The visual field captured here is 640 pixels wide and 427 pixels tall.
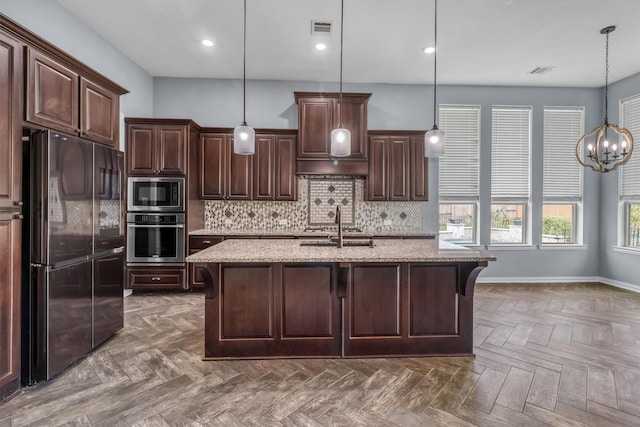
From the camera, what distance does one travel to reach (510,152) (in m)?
5.35

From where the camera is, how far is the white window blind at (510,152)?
17.5 feet

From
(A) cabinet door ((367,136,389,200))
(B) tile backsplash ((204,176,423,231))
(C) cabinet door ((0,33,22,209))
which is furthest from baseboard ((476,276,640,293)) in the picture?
(C) cabinet door ((0,33,22,209))

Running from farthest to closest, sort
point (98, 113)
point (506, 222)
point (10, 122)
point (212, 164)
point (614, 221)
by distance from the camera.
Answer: point (506, 222) → point (614, 221) → point (212, 164) → point (98, 113) → point (10, 122)

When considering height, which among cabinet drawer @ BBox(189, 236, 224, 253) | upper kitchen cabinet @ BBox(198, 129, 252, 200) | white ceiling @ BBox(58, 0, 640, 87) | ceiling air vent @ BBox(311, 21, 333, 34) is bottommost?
cabinet drawer @ BBox(189, 236, 224, 253)

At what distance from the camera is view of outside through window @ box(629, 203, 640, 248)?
4.86 m

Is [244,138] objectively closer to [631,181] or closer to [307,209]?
[307,209]

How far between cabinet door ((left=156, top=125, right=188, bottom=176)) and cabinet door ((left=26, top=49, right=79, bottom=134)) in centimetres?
180

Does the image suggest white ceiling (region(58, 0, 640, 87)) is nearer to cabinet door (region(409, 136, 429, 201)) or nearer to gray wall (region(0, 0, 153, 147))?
gray wall (region(0, 0, 153, 147))

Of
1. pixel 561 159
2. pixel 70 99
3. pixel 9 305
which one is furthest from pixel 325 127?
pixel 561 159

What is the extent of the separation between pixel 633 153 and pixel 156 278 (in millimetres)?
7321

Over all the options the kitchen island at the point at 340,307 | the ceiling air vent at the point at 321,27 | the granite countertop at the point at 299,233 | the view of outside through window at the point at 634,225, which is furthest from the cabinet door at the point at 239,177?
the view of outside through window at the point at 634,225

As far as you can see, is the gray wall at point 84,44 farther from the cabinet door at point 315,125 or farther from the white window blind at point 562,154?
the white window blind at point 562,154

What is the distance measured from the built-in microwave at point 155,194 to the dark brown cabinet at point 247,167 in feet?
1.63

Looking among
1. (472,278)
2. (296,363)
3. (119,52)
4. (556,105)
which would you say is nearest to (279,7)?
(119,52)
